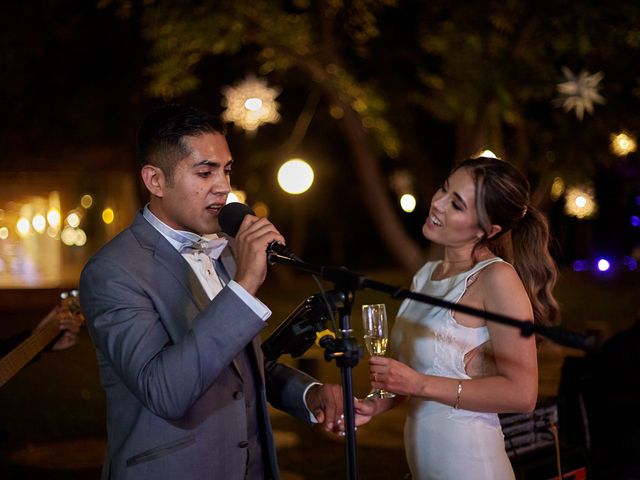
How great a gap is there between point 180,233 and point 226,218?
0.24m

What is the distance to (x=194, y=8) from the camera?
453 inches

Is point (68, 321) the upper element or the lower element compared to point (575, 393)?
upper

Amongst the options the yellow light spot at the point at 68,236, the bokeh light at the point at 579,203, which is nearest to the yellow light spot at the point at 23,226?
the yellow light spot at the point at 68,236

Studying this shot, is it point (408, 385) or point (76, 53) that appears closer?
point (408, 385)

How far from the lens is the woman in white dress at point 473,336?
119 inches

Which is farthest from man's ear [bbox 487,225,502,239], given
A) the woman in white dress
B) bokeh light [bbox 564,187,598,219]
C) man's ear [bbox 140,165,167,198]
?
bokeh light [bbox 564,187,598,219]

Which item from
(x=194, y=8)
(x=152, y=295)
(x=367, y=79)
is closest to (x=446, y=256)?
(x=152, y=295)

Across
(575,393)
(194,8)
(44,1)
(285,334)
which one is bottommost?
(575,393)

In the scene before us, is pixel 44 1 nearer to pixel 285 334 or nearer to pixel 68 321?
pixel 68 321

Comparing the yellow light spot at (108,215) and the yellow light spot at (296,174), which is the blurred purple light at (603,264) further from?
the yellow light spot at (108,215)

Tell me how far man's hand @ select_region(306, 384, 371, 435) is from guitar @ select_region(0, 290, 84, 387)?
6.30 ft

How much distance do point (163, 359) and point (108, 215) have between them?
55.7 ft

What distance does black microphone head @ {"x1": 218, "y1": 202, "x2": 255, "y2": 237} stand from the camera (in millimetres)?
2629

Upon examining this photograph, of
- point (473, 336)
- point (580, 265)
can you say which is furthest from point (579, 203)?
point (473, 336)
